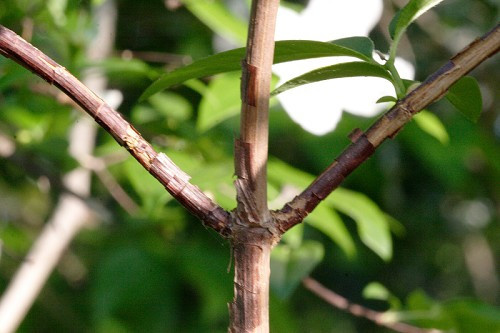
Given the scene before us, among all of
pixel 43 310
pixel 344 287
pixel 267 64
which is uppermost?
pixel 344 287

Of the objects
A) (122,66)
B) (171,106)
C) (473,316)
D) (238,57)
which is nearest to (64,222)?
(171,106)

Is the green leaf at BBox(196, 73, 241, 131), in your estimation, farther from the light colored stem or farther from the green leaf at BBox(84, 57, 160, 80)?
the light colored stem

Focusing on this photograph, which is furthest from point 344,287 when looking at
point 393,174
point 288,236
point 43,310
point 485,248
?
point 288,236

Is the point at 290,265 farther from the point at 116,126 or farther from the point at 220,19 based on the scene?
the point at 116,126

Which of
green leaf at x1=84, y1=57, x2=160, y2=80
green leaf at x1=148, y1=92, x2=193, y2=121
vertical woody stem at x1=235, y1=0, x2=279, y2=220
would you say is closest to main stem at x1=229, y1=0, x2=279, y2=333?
vertical woody stem at x1=235, y1=0, x2=279, y2=220

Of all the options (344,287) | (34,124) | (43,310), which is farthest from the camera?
(344,287)

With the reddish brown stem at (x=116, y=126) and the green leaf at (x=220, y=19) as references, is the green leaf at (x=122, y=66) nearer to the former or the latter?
the green leaf at (x=220, y=19)

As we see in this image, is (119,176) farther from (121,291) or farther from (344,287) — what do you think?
(344,287)
